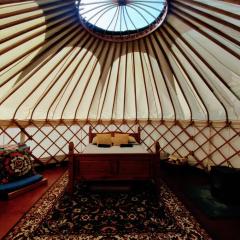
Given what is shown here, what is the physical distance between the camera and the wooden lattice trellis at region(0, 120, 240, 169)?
12.3 ft

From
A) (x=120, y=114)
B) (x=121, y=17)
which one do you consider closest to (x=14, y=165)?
(x=120, y=114)

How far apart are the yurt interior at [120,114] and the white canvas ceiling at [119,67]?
0.06 ft

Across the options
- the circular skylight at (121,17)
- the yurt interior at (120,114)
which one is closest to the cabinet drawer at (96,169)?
the yurt interior at (120,114)

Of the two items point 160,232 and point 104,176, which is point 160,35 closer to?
point 104,176

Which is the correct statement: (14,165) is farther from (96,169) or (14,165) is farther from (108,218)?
(108,218)

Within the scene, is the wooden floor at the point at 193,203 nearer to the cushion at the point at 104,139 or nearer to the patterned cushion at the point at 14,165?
the cushion at the point at 104,139

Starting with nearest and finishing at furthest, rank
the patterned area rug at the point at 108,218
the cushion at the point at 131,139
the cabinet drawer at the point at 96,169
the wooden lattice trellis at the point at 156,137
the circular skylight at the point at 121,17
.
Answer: the patterned area rug at the point at 108,218 < the circular skylight at the point at 121,17 < the cabinet drawer at the point at 96,169 < the wooden lattice trellis at the point at 156,137 < the cushion at the point at 131,139

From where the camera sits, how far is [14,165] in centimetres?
296

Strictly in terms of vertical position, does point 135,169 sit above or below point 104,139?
below

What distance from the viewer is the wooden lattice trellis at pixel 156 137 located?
12.3 ft

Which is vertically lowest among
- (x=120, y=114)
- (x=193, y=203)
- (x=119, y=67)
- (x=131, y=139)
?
(x=193, y=203)

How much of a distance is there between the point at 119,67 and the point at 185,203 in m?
2.48

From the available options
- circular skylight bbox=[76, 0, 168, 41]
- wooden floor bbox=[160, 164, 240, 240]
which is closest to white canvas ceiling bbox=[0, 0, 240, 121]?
circular skylight bbox=[76, 0, 168, 41]

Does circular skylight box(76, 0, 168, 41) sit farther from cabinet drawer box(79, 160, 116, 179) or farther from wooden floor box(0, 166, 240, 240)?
wooden floor box(0, 166, 240, 240)
